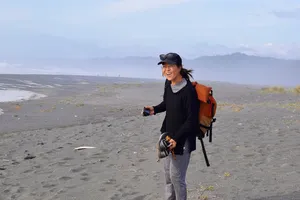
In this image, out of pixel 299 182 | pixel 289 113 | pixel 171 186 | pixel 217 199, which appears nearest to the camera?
pixel 171 186

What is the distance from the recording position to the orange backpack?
4.77 meters

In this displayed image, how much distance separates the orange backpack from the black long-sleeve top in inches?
2.9

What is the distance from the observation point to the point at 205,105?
489 centimetres

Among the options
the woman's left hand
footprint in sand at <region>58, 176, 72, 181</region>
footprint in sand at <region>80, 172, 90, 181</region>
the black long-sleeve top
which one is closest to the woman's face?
the black long-sleeve top

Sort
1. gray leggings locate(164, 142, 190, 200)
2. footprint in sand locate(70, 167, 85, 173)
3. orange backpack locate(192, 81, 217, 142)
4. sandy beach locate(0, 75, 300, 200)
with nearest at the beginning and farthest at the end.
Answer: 1. orange backpack locate(192, 81, 217, 142)
2. gray leggings locate(164, 142, 190, 200)
3. sandy beach locate(0, 75, 300, 200)
4. footprint in sand locate(70, 167, 85, 173)

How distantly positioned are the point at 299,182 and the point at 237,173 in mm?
1143

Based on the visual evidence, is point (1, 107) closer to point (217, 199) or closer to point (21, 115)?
point (21, 115)

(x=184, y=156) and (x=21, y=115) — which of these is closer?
(x=184, y=156)

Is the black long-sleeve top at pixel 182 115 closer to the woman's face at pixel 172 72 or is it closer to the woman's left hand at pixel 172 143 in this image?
the woman's left hand at pixel 172 143

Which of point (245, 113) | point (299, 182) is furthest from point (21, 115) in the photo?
point (299, 182)

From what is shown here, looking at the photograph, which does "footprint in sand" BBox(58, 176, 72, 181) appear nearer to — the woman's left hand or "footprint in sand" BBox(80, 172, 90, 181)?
"footprint in sand" BBox(80, 172, 90, 181)

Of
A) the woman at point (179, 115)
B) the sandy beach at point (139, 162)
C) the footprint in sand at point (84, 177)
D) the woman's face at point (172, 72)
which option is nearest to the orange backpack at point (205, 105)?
the woman at point (179, 115)

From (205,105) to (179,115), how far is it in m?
0.33

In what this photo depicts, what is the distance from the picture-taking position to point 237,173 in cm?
745
